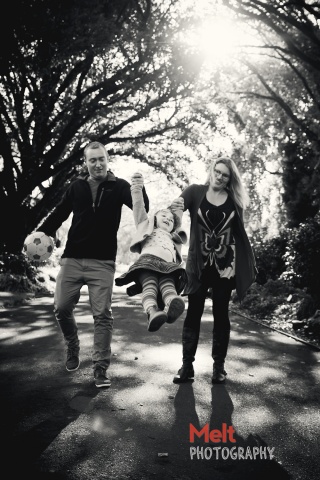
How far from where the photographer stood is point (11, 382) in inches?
197

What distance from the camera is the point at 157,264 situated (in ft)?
15.0

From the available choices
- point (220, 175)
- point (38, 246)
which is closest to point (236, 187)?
point (220, 175)

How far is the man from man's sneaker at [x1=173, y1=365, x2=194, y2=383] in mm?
770

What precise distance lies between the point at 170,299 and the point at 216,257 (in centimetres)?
106

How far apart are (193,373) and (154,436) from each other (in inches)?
68.8

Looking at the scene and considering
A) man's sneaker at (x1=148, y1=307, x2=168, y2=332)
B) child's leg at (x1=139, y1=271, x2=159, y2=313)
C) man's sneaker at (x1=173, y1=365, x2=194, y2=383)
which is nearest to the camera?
man's sneaker at (x1=148, y1=307, x2=168, y2=332)

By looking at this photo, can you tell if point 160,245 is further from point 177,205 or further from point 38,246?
point 38,246

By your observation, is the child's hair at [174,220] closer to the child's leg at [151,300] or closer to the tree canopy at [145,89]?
the child's leg at [151,300]

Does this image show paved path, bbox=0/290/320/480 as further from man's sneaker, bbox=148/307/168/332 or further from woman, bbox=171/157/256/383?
man's sneaker, bbox=148/307/168/332

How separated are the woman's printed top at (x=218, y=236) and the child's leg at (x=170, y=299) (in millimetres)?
742

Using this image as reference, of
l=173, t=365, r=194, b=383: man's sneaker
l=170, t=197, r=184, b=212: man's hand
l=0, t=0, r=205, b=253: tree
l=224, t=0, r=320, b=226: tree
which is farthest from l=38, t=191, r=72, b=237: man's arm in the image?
l=224, t=0, r=320, b=226: tree

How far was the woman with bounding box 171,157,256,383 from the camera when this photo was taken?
17.1 ft

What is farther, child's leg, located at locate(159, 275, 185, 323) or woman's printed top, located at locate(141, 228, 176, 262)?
woman's printed top, located at locate(141, 228, 176, 262)

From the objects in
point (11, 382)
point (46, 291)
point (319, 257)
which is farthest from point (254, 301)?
point (11, 382)
